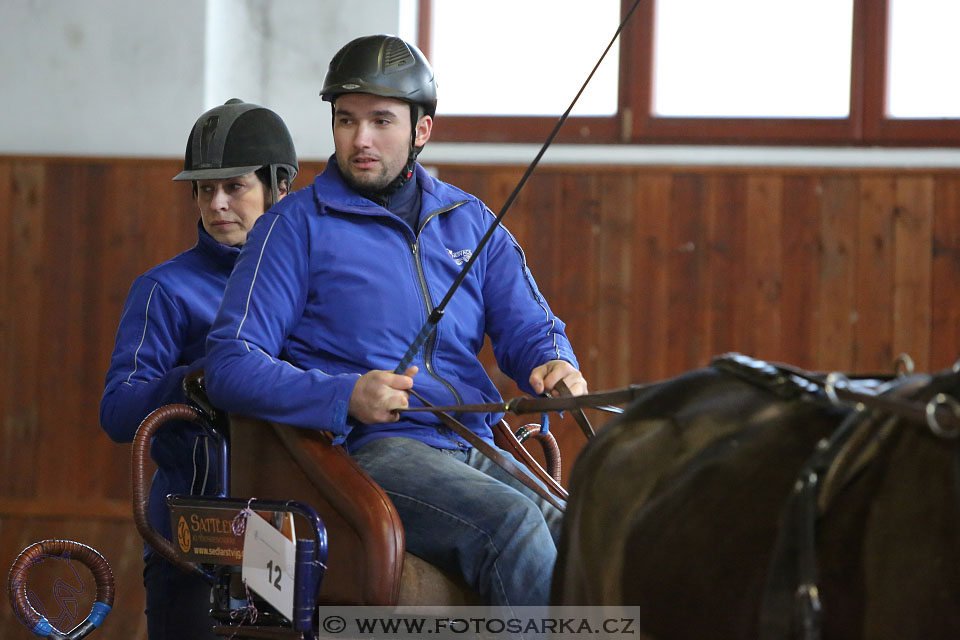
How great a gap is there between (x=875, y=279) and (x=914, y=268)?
147 mm

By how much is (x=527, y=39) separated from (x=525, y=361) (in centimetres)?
254

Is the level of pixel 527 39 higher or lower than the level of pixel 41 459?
higher

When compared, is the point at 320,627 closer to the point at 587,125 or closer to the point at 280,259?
the point at 280,259

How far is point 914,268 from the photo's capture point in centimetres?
409

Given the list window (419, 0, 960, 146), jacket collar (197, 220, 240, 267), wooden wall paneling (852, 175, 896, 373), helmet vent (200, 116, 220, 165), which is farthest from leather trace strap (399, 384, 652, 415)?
window (419, 0, 960, 146)

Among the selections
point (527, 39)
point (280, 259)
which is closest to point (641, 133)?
point (527, 39)

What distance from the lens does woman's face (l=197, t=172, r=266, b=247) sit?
2607mm

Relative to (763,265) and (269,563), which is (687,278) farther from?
(269,563)

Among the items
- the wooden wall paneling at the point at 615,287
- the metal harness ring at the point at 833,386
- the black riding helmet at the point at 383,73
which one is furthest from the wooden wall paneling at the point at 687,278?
the metal harness ring at the point at 833,386

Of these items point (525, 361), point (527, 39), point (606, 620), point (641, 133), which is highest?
point (527, 39)

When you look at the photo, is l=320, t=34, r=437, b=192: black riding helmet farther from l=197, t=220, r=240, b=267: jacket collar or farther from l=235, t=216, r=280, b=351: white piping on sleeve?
l=197, t=220, r=240, b=267: jacket collar

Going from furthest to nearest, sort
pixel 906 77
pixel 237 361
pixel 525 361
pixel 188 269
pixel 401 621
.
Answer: pixel 906 77
pixel 188 269
pixel 525 361
pixel 237 361
pixel 401 621

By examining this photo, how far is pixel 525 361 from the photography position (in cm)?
229

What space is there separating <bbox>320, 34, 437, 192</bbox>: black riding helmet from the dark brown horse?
3.48 feet
